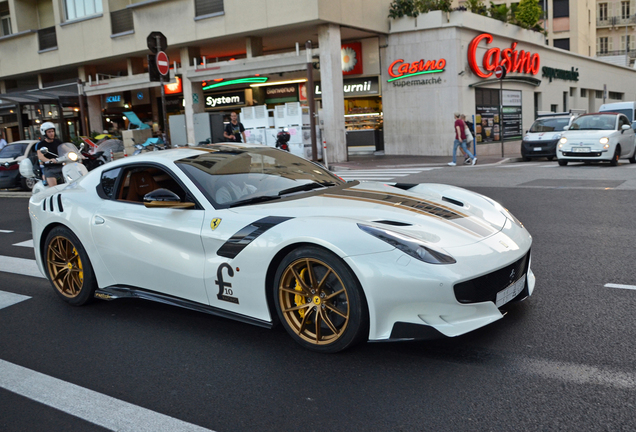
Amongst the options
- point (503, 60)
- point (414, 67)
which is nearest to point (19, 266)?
point (414, 67)

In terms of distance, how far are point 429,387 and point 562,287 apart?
7.37 feet

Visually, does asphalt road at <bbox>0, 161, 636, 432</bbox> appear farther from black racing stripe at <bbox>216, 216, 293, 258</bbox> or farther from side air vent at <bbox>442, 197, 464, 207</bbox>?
side air vent at <bbox>442, 197, 464, 207</bbox>

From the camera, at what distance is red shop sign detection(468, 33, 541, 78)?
82.2 feet

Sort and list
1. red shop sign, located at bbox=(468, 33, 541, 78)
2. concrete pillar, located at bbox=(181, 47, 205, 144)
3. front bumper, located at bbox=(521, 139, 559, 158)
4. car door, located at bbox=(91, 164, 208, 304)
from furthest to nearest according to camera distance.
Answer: concrete pillar, located at bbox=(181, 47, 205, 144)
red shop sign, located at bbox=(468, 33, 541, 78)
front bumper, located at bbox=(521, 139, 559, 158)
car door, located at bbox=(91, 164, 208, 304)

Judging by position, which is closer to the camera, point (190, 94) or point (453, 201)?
point (453, 201)

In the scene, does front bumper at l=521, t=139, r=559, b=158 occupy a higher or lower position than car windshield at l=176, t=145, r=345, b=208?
lower

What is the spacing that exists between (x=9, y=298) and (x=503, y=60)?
25.7 metres

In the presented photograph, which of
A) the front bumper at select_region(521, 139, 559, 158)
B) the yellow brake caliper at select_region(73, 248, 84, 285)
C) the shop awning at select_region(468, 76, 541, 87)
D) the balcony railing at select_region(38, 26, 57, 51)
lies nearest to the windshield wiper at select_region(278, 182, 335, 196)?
the yellow brake caliper at select_region(73, 248, 84, 285)

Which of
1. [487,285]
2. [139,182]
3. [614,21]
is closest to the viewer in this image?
[487,285]

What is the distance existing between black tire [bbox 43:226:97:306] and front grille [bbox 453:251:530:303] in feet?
10.7

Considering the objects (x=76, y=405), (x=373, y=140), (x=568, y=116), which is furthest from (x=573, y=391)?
(x=373, y=140)

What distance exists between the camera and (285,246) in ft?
12.5

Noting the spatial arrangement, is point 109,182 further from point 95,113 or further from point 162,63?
point 95,113

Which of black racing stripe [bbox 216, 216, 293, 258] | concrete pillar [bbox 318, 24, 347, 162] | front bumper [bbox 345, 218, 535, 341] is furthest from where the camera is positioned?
concrete pillar [bbox 318, 24, 347, 162]
